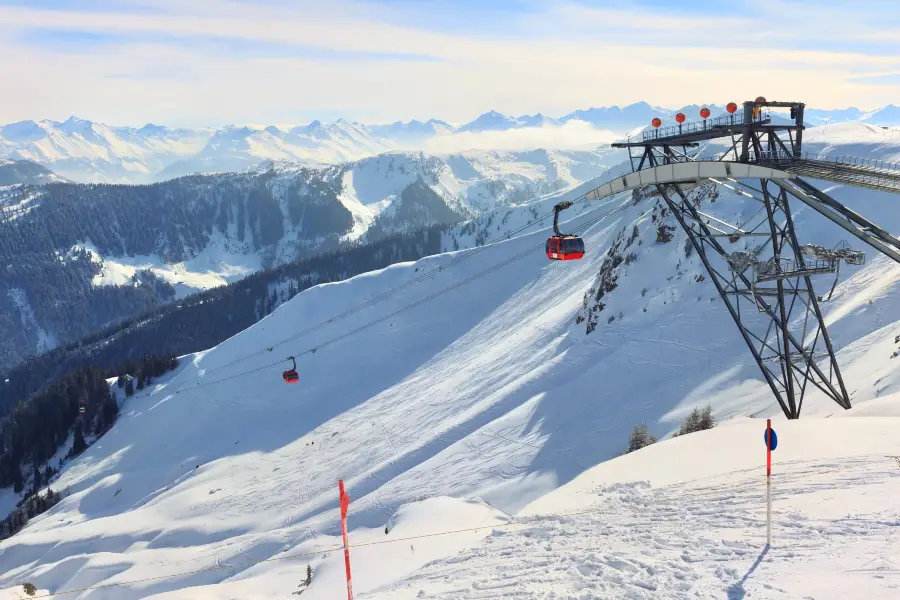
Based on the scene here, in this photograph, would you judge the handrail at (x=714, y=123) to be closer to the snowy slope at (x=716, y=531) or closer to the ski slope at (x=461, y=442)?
the ski slope at (x=461, y=442)

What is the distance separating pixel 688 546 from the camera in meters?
15.4

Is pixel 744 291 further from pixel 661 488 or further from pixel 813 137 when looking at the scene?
pixel 813 137

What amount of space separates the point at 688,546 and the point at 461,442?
144 ft

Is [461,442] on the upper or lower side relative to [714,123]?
lower

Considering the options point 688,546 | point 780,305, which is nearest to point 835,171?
point 780,305

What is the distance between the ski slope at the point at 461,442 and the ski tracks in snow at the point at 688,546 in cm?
10

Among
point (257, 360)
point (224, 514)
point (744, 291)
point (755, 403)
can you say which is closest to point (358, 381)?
point (257, 360)

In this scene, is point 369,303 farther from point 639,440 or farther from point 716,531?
point 716,531

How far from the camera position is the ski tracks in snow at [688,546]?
13258mm

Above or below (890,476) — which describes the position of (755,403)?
below

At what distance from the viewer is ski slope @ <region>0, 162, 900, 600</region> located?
1809 centimetres

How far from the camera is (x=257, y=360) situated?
11250 cm

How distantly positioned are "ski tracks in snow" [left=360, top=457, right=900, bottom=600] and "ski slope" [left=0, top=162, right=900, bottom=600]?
3.8 inches

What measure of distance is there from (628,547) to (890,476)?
7344 mm
